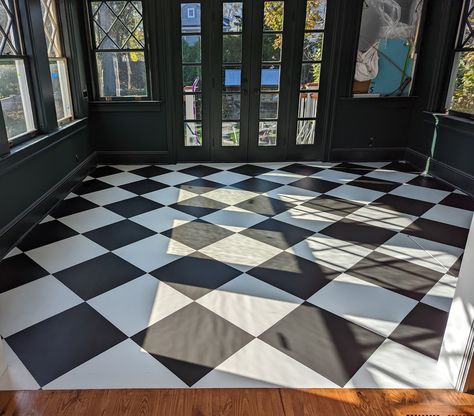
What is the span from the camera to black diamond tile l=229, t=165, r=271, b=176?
483cm

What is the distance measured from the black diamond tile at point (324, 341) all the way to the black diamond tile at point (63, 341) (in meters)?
0.82

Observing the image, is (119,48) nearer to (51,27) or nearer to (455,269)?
(51,27)

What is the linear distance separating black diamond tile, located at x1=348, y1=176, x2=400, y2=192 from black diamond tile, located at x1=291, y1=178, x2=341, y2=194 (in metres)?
0.25

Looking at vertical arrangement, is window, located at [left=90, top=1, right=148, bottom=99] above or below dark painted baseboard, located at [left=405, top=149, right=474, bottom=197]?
above

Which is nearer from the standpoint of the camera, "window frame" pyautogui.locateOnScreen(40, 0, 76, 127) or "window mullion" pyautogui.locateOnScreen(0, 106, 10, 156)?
"window mullion" pyautogui.locateOnScreen(0, 106, 10, 156)

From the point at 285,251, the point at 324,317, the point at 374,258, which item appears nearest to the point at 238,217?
the point at 285,251

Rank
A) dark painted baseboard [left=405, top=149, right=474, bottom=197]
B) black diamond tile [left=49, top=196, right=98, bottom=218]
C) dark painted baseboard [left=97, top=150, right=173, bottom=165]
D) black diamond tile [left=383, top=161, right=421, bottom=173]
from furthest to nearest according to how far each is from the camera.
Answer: dark painted baseboard [left=97, top=150, right=173, bottom=165]
black diamond tile [left=383, top=161, right=421, bottom=173]
dark painted baseboard [left=405, top=149, right=474, bottom=197]
black diamond tile [left=49, top=196, right=98, bottom=218]

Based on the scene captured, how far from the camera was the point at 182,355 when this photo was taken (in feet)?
6.15

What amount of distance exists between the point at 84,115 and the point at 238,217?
8.11 feet

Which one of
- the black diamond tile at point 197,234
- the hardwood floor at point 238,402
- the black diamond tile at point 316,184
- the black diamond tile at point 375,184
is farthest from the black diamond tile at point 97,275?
the black diamond tile at point 375,184

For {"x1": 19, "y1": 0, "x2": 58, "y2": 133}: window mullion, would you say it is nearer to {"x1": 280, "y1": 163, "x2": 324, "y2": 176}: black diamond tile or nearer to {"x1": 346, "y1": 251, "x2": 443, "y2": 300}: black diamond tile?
{"x1": 280, "y1": 163, "x2": 324, "y2": 176}: black diamond tile

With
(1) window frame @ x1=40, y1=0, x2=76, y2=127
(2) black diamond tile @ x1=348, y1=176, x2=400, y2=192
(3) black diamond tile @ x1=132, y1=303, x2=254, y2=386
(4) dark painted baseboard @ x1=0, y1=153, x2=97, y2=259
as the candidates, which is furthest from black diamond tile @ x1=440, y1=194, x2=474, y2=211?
(1) window frame @ x1=40, y1=0, x2=76, y2=127

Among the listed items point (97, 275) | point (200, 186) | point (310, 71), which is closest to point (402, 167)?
point (310, 71)

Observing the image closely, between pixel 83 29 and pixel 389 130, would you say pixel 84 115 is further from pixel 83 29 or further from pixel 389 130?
pixel 389 130
